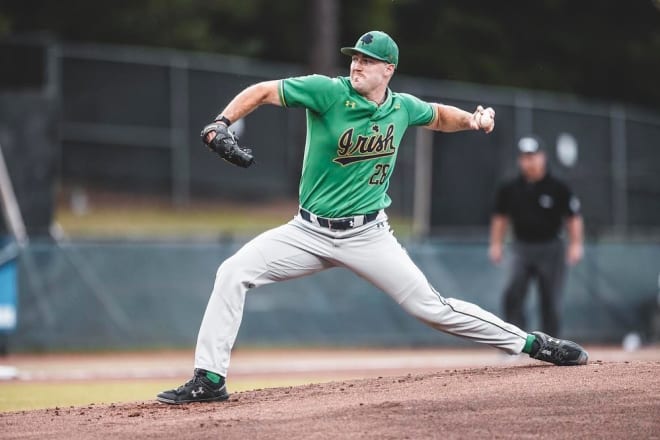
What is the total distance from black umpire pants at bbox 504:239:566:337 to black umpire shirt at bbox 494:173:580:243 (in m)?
0.11

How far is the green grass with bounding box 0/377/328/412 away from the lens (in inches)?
365

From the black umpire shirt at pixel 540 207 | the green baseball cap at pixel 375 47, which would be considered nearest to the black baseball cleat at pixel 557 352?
the green baseball cap at pixel 375 47

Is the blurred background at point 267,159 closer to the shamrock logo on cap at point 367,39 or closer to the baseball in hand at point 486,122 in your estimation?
the baseball in hand at point 486,122

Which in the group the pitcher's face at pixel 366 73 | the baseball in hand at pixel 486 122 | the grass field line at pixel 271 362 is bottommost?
the grass field line at pixel 271 362

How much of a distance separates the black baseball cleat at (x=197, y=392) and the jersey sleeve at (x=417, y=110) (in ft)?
6.72

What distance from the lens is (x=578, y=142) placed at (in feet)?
68.3

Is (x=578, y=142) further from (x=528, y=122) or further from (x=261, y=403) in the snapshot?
(x=261, y=403)

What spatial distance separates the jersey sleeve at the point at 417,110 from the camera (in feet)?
24.4

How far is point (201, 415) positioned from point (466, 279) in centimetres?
920

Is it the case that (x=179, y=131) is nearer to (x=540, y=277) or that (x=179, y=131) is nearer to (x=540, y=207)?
(x=540, y=207)

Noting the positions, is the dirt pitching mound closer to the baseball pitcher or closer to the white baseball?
the baseball pitcher

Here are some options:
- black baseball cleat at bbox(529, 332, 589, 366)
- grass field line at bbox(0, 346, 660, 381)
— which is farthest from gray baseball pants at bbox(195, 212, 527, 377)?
grass field line at bbox(0, 346, 660, 381)

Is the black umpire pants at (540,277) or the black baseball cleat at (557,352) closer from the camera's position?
the black baseball cleat at (557,352)

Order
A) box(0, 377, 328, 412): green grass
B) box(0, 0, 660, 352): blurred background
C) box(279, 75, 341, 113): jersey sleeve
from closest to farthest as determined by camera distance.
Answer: box(279, 75, 341, 113): jersey sleeve → box(0, 377, 328, 412): green grass → box(0, 0, 660, 352): blurred background
